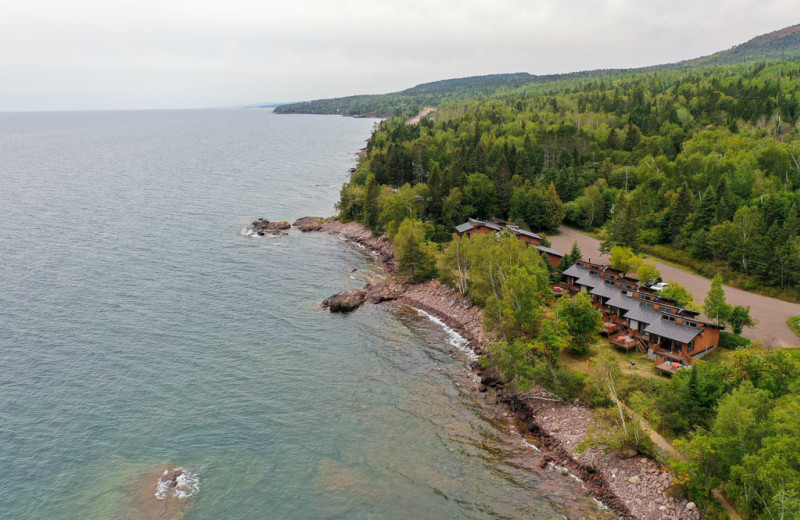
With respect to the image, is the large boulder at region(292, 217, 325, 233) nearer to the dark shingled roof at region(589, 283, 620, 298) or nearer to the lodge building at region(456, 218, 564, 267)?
the lodge building at region(456, 218, 564, 267)

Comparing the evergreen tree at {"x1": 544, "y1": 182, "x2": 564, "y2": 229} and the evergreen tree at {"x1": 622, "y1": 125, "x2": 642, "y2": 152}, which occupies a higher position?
the evergreen tree at {"x1": 622, "y1": 125, "x2": 642, "y2": 152}

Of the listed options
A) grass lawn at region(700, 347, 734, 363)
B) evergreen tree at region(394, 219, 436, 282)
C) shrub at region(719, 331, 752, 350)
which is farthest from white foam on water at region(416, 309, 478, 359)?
shrub at region(719, 331, 752, 350)

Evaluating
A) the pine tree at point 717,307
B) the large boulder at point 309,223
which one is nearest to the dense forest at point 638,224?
the pine tree at point 717,307

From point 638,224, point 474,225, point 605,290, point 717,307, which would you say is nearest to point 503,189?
point 474,225

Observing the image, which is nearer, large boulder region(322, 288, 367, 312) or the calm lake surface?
the calm lake surface

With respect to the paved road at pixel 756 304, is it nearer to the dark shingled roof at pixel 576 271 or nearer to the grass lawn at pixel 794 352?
the grass lawn at pixel 794 352
